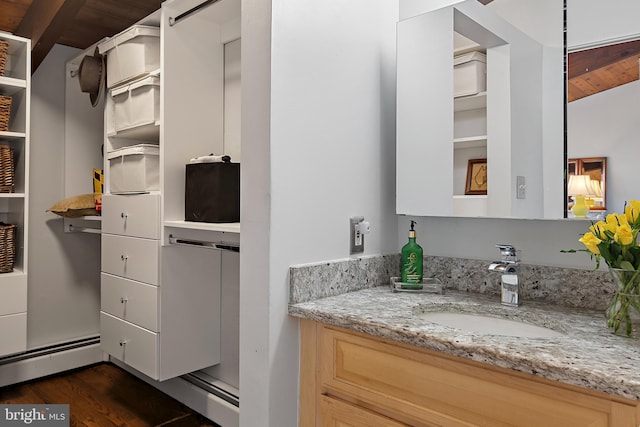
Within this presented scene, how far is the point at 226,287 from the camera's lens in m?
2.45

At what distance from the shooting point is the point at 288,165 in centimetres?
134

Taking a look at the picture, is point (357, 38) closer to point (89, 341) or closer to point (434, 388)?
point (434, 388)

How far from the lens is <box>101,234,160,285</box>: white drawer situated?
2232 mm

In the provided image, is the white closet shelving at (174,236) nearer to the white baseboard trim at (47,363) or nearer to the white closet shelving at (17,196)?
the white closet shelving at (17,196)

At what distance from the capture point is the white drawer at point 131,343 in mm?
2229

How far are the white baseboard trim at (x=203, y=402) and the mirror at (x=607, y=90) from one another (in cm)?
190

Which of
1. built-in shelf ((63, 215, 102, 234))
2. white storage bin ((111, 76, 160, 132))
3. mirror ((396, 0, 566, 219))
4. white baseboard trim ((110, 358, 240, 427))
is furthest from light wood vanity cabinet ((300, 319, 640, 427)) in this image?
built-in shelf ((63, 215, 102, 234))

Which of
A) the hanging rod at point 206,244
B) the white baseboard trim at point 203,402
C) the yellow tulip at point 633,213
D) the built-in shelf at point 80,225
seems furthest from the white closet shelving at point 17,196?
the yellow tulip at point 633,213

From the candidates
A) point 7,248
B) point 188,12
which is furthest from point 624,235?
point 7,248

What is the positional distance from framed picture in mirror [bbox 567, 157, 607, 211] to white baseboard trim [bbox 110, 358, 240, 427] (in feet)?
5.97

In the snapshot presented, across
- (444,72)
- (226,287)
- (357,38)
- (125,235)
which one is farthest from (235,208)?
(444,72)

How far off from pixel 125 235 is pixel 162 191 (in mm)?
407

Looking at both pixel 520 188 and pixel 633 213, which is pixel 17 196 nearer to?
pixel 520 188

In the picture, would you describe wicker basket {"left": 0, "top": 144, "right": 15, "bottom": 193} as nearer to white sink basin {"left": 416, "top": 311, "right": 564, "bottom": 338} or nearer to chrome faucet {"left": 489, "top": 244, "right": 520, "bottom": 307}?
white sink basin {"left": 416, "top": 311, "right": 564, "bottom": 338}
